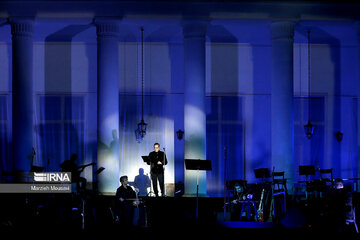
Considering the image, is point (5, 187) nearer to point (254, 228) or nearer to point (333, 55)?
point (254, 228)

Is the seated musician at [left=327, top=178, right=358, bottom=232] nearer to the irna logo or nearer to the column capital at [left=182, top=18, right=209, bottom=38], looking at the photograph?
the column capital at [left=182, top=18, right=209, bottom=38]

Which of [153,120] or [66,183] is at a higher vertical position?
[153,120]

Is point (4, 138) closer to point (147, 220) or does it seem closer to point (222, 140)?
point (222, 140)

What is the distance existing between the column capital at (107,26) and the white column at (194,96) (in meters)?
2.45

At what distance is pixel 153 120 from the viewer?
77.0ft

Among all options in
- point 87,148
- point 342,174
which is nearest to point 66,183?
point 87,148

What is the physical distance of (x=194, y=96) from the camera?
1992cm

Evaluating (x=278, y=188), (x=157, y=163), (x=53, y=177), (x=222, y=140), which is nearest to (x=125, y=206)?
(x=157, y=163)

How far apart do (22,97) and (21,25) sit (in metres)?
2.54

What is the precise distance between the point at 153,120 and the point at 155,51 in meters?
2.91

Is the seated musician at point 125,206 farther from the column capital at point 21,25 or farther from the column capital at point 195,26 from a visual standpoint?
the column capital at point 21,25

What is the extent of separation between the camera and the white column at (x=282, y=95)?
19969 mm

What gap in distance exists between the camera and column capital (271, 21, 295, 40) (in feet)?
65.3

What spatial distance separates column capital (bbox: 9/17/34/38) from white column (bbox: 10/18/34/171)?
42mm
